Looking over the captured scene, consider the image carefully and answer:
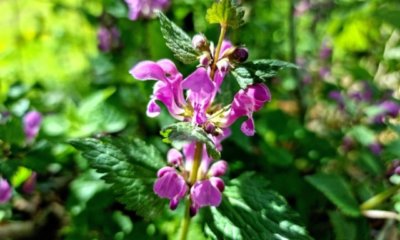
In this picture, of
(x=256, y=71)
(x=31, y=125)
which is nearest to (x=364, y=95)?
Answer: (x=256, y=71)

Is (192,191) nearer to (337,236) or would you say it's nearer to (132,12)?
(337,236)

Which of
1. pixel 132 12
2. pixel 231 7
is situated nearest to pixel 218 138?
pixel 231 7

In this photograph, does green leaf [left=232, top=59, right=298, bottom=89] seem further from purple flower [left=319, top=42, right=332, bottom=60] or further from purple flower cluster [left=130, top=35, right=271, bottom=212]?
purple flower [left=319, top=42, right=332, bottom=60]

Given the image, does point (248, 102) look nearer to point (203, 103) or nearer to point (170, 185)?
point (203, 103)

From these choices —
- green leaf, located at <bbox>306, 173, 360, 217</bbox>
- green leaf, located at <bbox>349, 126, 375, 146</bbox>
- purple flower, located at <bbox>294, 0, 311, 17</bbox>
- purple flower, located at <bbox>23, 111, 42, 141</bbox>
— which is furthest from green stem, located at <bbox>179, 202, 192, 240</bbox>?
purple flower, located at <bbox>294, 0, 311, 17</bbox>

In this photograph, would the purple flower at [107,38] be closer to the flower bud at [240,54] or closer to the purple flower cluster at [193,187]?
the purple flower cluster at [193,187]

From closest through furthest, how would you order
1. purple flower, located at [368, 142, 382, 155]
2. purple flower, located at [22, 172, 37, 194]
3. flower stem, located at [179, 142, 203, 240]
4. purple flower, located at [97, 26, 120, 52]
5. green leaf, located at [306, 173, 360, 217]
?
flower stem, located at [179, 142, 203, 240]
green leaf, located at [306, 173, 360, 217]
purple flower, located at [22, 172, 37, 194]
purple flower, located at [368, 142, 382, 155]
purple flower, located at [97, 26, 120, 52]

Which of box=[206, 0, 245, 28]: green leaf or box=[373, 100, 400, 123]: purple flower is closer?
box=[206, 0, 245, 28]: green leaf
